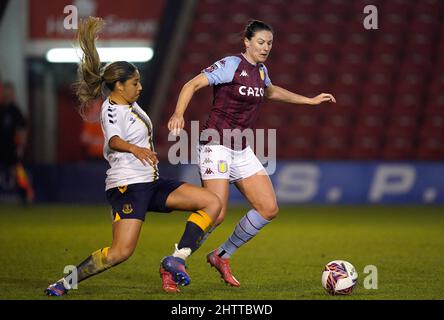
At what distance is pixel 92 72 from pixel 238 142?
52.5 inches

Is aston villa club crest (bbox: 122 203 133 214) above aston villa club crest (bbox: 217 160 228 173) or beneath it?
beneath

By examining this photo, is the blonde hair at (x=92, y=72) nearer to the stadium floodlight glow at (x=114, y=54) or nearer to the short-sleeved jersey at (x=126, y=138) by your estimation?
the short-sleeved jersey at (x=126, y=138)

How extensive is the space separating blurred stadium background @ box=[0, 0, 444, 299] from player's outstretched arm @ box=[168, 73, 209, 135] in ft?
36.9

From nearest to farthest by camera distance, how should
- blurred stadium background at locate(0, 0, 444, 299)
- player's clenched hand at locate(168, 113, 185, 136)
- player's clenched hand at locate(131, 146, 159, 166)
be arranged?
player's clenched hand at locate(131, 146, 159, 166) → player's clenched hand at locate(168, 113, 185, 136) → blurred stadium background at locate(0, 0, 444, 299)

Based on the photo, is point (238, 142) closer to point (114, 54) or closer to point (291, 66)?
point (114, 54)

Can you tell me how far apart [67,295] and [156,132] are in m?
12.9

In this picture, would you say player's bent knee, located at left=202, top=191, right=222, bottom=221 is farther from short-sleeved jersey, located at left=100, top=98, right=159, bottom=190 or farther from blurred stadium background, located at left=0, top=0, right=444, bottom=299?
blurred stadium background, located at left=0, top=0, right=444, bottom=299

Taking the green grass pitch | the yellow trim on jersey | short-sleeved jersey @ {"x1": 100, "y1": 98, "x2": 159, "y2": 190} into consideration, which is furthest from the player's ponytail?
the green grass pitch

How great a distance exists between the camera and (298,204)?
1630cm

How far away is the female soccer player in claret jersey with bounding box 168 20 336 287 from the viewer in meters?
7.11

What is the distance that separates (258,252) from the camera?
31.0ft

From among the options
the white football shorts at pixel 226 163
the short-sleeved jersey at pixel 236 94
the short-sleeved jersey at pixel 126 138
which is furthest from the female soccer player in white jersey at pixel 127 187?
the short-sleeved jersey at pixel 236 94

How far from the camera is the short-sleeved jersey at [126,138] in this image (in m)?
6.37
